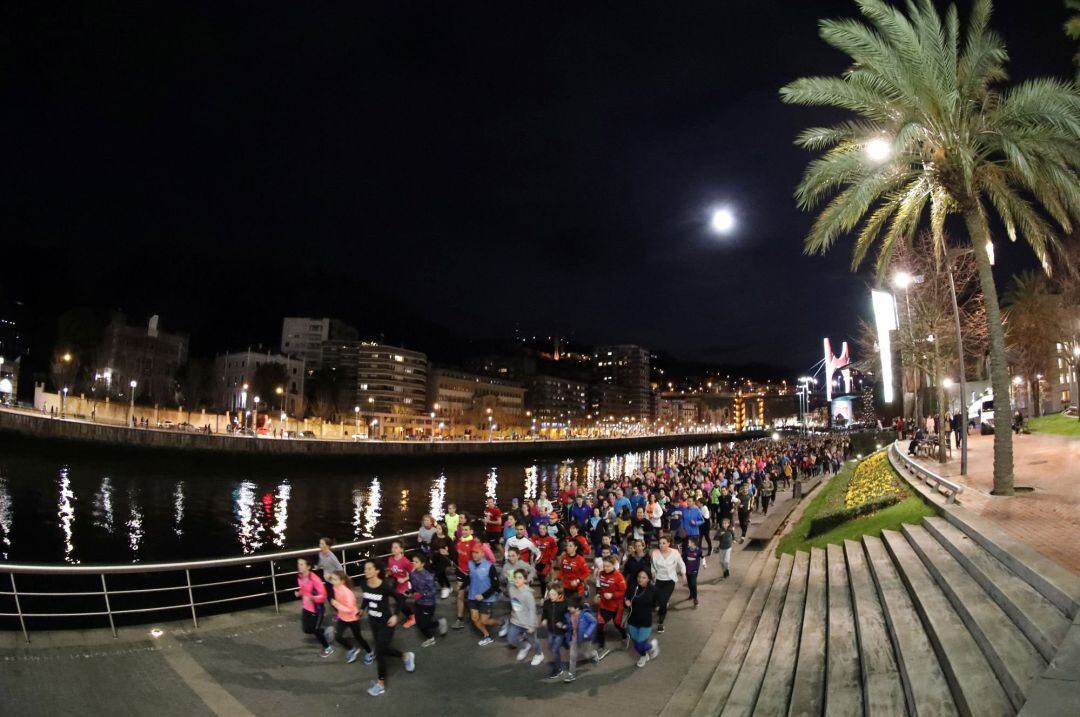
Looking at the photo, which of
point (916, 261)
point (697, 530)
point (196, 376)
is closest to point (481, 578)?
point (697, 530)

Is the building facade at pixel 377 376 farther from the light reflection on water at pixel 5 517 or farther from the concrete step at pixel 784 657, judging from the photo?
the concrete step at pixel 784 657

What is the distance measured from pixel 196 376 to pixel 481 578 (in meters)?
100

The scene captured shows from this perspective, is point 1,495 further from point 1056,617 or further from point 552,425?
point 552,425

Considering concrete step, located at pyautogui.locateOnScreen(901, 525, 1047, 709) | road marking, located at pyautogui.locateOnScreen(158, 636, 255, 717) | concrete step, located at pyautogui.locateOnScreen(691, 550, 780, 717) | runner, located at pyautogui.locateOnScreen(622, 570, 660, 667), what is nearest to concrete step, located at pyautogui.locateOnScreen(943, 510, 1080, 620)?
concrete step, located at pyautogui.locateOnScreen(901, 525, 1047, 709)

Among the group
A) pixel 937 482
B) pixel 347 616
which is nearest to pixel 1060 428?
pixel 937 482

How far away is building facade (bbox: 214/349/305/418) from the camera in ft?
346

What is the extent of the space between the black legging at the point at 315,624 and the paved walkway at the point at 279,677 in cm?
21

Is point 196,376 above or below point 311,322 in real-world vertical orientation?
below

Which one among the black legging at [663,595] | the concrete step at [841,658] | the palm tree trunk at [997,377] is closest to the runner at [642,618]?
the black legging at [663,595]

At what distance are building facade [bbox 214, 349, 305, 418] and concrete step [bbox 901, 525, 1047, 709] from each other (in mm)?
104202

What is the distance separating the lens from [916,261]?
3025 centimetres

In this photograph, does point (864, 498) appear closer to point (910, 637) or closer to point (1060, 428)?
point (910, 637)

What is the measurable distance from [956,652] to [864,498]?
14.5 m

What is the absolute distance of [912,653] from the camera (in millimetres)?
6977
